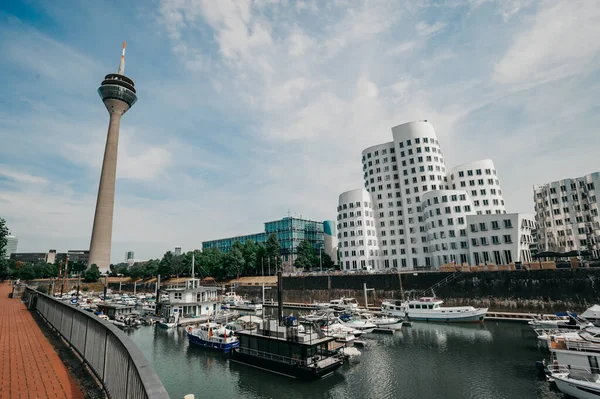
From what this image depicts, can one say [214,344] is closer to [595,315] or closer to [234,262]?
[595,315]

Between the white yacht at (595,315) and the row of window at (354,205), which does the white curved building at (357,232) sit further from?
the white yacht at (595,315)

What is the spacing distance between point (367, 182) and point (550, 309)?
64651 millimetres

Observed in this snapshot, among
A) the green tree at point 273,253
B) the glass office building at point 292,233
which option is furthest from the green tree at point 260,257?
the glass office building at point 292,233

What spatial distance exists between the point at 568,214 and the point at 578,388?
9130cm

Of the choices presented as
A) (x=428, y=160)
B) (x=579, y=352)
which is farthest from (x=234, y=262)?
(x=579, y=352)

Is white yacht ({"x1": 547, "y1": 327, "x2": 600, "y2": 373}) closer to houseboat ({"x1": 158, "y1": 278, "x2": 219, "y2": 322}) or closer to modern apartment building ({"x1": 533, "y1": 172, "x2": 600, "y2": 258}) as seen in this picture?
houseboat ({"x1": 158, "y1": 278, "x2": 219, "y2": 322})

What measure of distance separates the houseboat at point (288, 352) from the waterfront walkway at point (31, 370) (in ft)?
71.1

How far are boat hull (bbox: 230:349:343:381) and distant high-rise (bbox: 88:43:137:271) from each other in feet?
414

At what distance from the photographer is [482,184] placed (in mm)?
94062

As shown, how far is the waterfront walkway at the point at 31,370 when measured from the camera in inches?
360

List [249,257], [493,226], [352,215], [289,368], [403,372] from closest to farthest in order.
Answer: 1. [289,368]
2. [403,372]
3. [493,226]
4. [352,215]
5. [249,257]

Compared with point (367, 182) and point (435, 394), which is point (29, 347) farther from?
point (367, 182)

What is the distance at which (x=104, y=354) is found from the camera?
9391 millimetres

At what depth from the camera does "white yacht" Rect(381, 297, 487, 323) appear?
52250 mm
